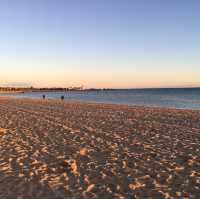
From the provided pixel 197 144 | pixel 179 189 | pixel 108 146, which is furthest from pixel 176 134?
pixel 179 189

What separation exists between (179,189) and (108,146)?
17.0ft

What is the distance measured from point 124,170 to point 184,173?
5.53 feet

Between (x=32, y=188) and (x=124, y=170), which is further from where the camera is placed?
(x=124, y=170)

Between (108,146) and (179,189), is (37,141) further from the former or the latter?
(179,189)

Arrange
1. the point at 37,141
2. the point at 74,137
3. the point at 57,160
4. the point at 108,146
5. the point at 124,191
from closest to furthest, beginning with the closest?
the point at 124,191 < the point at 57,160 < the point at 108,146 < the point at 37,141 < the point at 74,137

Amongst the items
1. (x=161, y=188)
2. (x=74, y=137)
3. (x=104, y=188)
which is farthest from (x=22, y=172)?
(x=74, y=137)

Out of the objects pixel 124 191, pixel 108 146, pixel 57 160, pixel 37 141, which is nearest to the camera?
pixel 124 191

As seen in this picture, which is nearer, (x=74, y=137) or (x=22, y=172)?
(x=22, y=172)

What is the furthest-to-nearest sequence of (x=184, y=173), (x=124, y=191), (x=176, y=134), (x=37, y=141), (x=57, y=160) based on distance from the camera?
(x=176, y=134), (x=37, y=141), (x=57, y=160), (x=184, y=173), (x=124, y=191)

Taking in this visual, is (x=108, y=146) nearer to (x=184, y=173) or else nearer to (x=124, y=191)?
(x=184, y=173)

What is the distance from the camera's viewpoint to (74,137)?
45.5ft

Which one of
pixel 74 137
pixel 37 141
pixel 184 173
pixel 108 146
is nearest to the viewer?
pixel 184 173

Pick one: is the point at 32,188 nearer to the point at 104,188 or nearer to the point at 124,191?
the point at 104,188

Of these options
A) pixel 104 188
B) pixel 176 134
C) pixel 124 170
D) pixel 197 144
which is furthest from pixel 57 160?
pixel 176 134
